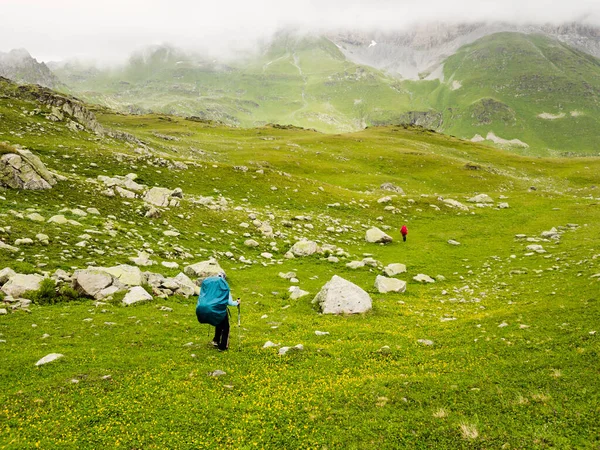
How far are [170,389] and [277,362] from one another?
3.78 m

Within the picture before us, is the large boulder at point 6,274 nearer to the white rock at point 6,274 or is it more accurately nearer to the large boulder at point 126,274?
the white rock at point 6,274

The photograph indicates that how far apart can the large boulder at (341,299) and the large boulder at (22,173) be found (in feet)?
79.8

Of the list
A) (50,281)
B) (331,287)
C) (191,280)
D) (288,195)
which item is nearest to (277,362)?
(331,287)

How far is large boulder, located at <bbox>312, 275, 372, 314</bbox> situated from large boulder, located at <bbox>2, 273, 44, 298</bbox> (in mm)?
14196

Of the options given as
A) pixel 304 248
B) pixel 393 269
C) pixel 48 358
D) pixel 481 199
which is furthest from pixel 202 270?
pixel 481 199

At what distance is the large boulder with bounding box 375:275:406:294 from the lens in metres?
21.6

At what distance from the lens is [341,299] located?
1792cm

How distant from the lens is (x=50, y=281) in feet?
51.1

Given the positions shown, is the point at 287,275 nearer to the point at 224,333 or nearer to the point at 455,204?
the point at 224,333

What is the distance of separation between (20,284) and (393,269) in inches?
949

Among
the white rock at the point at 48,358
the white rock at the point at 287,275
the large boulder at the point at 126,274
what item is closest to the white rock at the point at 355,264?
the white rock at the point at 287,275

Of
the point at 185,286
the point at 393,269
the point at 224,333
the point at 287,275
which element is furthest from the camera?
the point at 393,269

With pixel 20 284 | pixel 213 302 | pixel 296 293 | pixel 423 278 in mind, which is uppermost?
pixel 213 302

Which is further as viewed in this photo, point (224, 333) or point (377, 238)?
point (377, 238)
